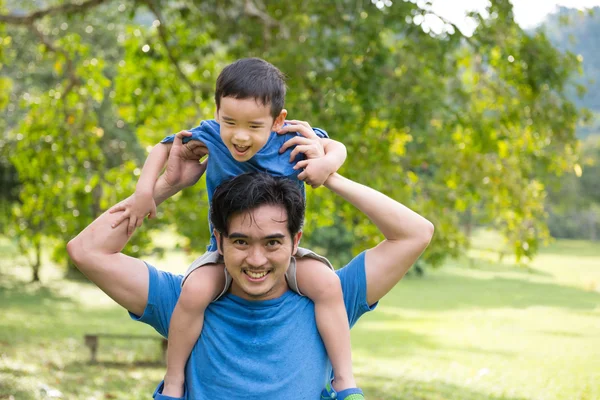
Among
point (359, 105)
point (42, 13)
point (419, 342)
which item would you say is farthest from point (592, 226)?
point (42, 13)

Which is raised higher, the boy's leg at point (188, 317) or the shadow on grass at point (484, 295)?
the boy's leg at point (188, 317)

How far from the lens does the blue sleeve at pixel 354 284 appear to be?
103 inches

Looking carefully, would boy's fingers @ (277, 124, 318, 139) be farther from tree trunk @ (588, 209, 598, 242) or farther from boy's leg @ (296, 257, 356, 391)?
tree trunk @ (588, 209, 598, 242)

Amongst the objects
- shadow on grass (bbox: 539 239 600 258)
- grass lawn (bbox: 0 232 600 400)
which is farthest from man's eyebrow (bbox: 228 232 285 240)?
shadow on grass (bbox: 539 239 600 258)

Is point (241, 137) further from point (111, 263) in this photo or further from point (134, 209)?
point (111, 263)

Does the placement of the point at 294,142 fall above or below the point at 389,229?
above

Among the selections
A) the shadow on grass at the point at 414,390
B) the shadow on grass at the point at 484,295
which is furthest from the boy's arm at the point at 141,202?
the shadow on grass at the point at 484,295

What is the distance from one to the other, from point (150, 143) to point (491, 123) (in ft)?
12.7

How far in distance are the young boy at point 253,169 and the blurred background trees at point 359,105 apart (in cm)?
461

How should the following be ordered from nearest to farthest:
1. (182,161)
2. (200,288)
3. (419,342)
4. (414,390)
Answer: (200,288) < (182,161) < (414,390) < (419,342)

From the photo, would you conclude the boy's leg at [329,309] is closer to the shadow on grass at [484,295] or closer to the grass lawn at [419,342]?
the grass lawn at [419,342]

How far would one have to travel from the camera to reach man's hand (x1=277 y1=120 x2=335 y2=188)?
2490mm

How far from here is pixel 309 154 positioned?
100 inches

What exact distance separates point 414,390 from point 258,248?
31.0 feet
